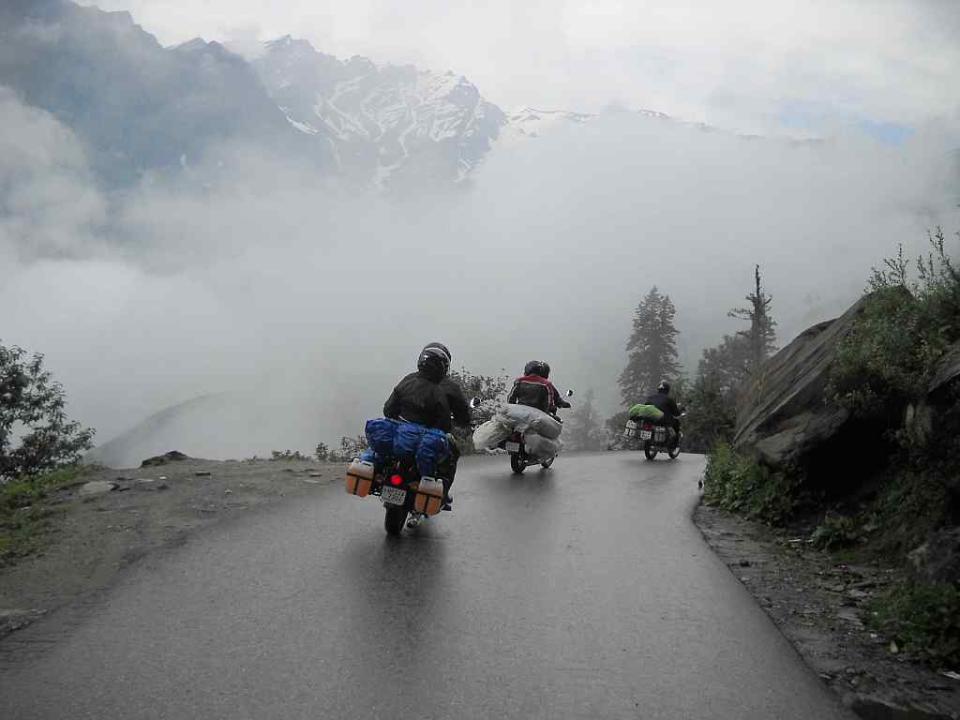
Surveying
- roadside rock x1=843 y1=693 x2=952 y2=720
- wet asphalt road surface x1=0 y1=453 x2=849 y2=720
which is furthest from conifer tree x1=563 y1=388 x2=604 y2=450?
roadside rock x1=843 y1=693 x2=952 y2=720

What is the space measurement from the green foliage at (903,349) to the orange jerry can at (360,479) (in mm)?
4776

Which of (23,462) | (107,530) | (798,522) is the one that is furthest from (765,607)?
(23,462)

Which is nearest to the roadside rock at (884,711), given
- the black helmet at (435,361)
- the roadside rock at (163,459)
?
the black helmet at (435,361)

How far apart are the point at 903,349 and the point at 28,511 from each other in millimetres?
9308

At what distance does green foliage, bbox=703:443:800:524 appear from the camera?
29.6 ft

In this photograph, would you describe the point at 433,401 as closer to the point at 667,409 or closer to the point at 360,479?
the point at 360,479

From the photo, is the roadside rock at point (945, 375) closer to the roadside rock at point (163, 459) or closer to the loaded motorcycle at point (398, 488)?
the loaded motorcycle at point (398, 488)

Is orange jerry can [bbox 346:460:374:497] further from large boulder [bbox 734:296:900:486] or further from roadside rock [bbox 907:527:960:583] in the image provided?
roadside rock [bbox 907:527:960:583]

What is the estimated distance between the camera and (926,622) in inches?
202

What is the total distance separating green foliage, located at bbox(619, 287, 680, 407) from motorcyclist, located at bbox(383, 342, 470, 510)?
57.1 m

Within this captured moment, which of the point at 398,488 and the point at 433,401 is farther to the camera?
the point at 433,401

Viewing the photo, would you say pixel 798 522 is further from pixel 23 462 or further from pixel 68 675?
pixel 23 462

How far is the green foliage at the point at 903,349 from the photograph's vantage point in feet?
24.9

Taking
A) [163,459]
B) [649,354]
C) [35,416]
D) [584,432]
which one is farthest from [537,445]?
[584,432]
